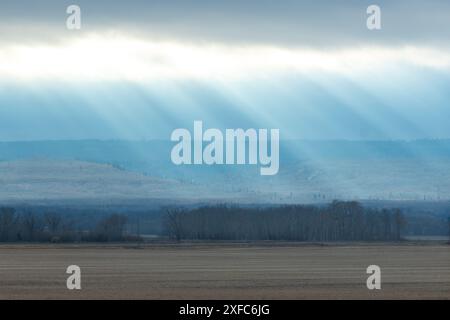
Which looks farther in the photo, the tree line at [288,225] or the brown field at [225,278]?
the tree line at [288,225]

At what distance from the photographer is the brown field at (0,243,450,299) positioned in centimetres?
4919

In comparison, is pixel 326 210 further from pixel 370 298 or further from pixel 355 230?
pixel 370 298

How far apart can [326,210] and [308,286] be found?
128806 mm

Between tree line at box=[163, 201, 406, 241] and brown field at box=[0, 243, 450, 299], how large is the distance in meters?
69.2

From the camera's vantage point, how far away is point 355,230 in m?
157

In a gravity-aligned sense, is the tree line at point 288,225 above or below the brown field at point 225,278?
above

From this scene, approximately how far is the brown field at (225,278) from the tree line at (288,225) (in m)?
69.2

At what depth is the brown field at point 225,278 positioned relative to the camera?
161ft

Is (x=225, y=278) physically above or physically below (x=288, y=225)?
below

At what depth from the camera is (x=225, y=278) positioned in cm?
5906

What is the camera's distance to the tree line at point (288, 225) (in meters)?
153

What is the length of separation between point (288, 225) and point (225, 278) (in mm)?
106360
